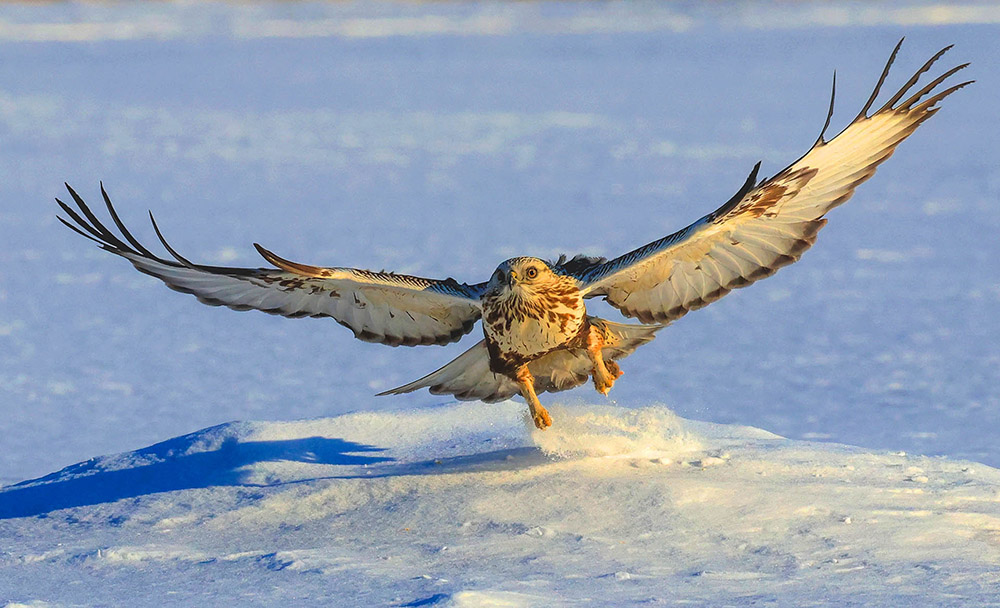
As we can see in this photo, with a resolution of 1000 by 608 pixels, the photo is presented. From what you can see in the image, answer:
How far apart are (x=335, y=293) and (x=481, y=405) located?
48.8 inches

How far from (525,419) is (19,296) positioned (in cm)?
540

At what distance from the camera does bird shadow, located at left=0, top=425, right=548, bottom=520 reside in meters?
5.41

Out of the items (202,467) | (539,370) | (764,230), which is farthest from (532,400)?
(202,467)

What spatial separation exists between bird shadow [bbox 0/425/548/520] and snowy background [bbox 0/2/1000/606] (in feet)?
0.06

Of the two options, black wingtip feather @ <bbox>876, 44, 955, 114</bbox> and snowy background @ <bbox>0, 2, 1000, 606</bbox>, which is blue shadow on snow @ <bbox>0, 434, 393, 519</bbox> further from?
black wingtip feather @ <bbox>876, 44, 955, 114</bbox>

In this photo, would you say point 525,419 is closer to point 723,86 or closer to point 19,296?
point 19,296

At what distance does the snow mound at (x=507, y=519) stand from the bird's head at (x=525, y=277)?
0.67m

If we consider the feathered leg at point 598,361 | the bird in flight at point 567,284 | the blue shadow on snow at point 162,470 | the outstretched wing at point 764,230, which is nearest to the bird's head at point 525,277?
the bird in flight at point 567,284

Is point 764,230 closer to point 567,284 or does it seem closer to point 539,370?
point 567,284

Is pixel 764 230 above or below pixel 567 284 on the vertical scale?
above

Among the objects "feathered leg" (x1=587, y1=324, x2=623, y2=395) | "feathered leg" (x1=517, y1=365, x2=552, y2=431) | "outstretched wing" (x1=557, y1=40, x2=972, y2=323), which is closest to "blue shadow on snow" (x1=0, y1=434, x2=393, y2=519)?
"feathered leg" (x1=517, y1=365, x2=552, y2=431)

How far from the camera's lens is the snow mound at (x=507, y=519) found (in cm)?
410

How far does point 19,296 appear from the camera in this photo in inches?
386

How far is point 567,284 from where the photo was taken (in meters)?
5.43
